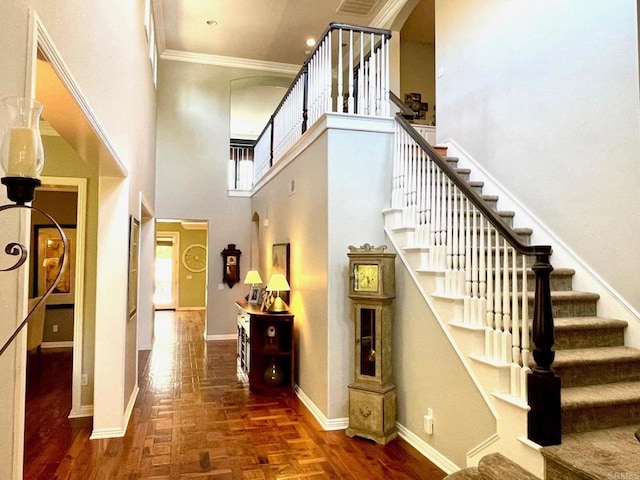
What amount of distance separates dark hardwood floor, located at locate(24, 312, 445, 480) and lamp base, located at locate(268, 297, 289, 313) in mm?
972

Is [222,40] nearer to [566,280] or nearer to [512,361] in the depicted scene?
[566,280]

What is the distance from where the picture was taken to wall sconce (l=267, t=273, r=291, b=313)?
16.7ft

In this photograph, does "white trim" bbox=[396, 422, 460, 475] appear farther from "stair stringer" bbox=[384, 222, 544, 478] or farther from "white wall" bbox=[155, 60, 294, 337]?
"white wall" bbox=[155, 60, 294, 337]

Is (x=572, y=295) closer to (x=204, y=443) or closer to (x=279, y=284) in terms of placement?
(x=279, y=284)

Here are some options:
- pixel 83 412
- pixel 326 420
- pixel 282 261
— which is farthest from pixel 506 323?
pixel 83 412

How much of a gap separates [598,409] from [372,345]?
1.68m

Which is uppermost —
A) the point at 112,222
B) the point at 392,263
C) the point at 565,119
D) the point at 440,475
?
the point at 565,119

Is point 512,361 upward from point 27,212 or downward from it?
downward

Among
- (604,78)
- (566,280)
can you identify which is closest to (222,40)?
(604,78)

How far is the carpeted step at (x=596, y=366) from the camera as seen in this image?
275 centimetres

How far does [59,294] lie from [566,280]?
26.4 ft

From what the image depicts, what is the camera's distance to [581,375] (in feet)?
9.15

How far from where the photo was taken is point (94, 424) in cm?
379

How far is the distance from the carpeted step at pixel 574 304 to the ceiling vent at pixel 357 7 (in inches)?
214
